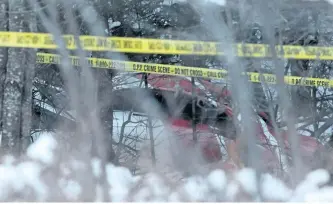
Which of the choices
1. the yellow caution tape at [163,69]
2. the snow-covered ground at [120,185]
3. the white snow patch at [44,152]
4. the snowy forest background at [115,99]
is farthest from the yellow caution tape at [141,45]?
the snow-covered ground at [120,185]

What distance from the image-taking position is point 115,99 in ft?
16.0

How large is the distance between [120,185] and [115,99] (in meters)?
1.68

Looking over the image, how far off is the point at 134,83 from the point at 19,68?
0.92 m

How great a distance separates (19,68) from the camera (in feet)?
14.3

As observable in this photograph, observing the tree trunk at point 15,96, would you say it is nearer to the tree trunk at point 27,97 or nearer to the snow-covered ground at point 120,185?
the tree trunk at point 27,97

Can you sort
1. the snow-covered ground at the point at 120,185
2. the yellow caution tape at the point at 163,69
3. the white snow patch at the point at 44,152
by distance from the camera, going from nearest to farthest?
the snow-covered ground at the point at 120,185 < the white snow patch at the point at 44,152 < the yellow caution tape at the point at 163,69

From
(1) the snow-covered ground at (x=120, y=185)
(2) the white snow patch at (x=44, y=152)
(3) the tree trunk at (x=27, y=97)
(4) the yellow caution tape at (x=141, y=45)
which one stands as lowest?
(1) the snow-covered ground at (x=120, y=185)

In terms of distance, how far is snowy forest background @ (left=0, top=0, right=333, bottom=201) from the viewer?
9.98 feet

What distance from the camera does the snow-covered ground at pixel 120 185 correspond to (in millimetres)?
2967

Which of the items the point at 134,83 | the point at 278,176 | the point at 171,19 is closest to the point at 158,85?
the point at 134,83

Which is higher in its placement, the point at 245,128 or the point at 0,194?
the point at 245,128

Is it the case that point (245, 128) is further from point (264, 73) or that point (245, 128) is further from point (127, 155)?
point (127, 155)

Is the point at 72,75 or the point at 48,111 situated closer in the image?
the point at 72,75

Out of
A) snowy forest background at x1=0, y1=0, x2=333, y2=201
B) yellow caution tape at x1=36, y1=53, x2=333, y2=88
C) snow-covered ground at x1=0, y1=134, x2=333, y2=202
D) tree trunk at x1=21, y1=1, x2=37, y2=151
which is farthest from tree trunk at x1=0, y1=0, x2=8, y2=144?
snow-covered ground at x1=0, y1=134, x2=333, y2=202
